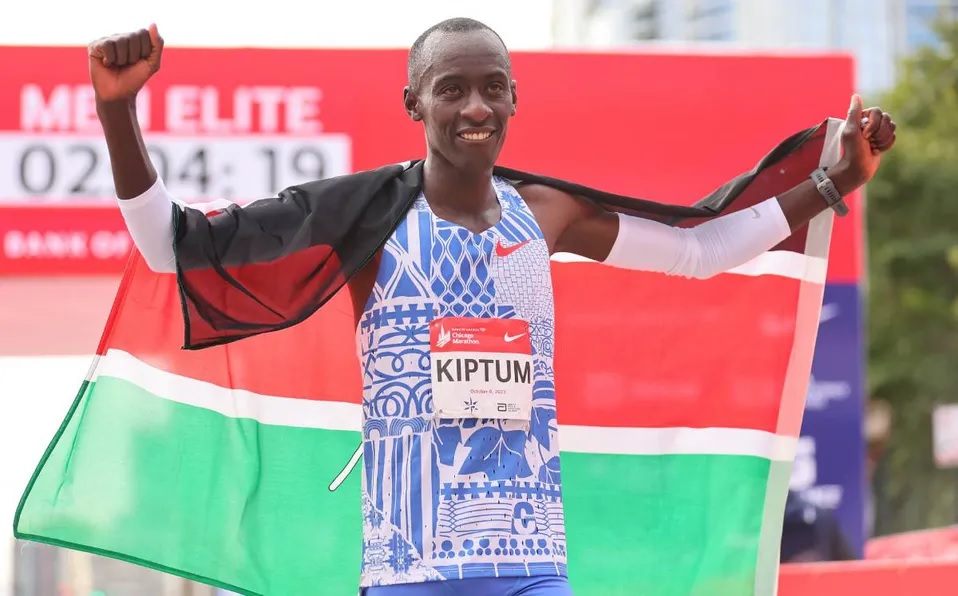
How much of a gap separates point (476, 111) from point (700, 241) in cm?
89

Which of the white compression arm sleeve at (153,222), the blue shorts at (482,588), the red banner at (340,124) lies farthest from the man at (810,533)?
the white compression arm sleeve at (153,222)

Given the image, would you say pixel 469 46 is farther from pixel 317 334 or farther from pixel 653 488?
pixel 653 488

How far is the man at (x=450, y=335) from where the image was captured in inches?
101

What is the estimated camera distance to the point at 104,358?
337 centimetres

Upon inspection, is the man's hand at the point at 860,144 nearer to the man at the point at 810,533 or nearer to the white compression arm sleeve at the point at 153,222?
the white compression arm sleeve at the point at 153,222

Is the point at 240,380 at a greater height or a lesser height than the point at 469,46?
lesser

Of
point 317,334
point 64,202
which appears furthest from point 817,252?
point 64,202

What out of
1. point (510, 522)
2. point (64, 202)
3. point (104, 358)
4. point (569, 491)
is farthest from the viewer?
point (64, 202)

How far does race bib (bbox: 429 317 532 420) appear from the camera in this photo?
264 centimetres

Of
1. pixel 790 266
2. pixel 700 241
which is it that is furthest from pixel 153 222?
pixel 790 266

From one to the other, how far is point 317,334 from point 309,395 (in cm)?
16

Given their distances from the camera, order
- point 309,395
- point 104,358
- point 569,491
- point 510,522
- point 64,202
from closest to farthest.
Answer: point 510,522, point 104,358, point 309,395, point 569,491, point 64,202

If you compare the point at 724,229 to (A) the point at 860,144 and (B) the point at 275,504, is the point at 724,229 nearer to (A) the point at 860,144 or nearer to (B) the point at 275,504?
(A) the point at 860,144

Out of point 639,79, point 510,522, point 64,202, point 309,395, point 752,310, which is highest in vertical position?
point 639,79
